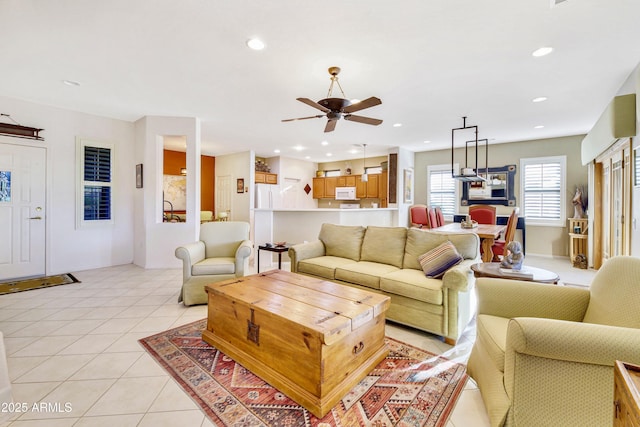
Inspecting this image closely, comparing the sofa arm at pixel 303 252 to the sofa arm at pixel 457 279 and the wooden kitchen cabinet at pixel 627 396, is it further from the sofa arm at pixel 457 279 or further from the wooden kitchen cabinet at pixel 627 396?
the wooden kitchen cabinet at pixel 627 396

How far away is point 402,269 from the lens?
10.3ft

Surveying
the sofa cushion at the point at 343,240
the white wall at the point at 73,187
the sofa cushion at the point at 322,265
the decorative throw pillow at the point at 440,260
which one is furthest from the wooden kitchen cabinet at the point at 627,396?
the white wall at the point at 73,187

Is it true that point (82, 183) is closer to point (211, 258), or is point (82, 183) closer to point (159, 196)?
point (159, 196)

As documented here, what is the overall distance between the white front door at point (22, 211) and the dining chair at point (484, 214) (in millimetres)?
7952

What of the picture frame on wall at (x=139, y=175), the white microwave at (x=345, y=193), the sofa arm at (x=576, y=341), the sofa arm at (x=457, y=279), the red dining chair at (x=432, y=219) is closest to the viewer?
the sofa arm at (x=576, y=341)

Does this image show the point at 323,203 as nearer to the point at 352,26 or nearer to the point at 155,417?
the point at 352,26

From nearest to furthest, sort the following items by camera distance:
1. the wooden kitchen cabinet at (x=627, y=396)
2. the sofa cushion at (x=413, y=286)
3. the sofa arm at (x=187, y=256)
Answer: the wooden kitchen cabinet at (x=627, y=396), the sofa cushion at (x=413, y=286), the sofa arm at (x=187, y=256)

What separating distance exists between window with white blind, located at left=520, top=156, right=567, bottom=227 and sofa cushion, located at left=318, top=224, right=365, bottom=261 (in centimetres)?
506

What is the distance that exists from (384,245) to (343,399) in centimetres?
196

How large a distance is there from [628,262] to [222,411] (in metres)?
2.36

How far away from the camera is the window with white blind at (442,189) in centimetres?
752

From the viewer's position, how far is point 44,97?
163 inches

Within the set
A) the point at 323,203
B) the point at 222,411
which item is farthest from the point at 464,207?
the point at 222,411

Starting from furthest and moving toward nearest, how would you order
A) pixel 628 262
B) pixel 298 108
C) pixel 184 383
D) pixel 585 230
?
pixel 585 230 → pixel 298 108 → pixel 184 383 → pixel 628 262
